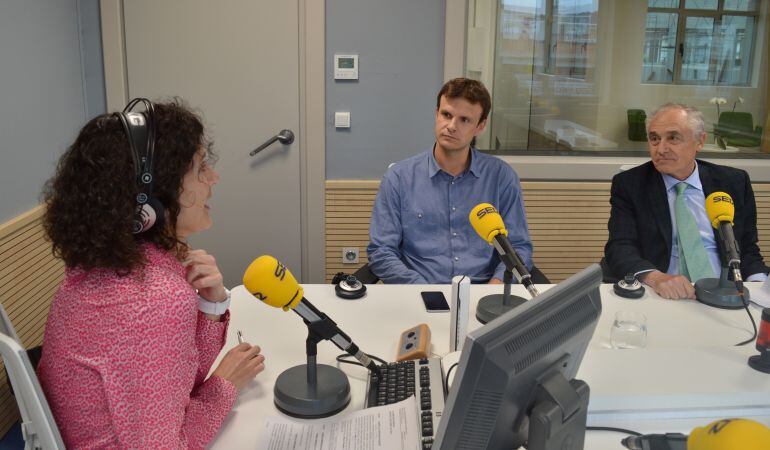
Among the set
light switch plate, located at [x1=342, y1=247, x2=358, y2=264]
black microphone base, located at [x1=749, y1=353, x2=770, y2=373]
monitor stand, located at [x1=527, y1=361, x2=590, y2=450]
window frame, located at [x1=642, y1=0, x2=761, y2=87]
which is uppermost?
window frame, located at [x1=642, y1=0, x2=761, y2=87]

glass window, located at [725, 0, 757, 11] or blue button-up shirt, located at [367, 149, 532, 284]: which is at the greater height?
glass window, located at [725, 0, 757, 11]

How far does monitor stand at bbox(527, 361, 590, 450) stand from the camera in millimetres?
894

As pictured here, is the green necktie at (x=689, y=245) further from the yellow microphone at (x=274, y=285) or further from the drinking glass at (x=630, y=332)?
the yellow microphone at (x=274, y=285)

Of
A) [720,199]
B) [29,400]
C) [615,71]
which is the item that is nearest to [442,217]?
[720,199]

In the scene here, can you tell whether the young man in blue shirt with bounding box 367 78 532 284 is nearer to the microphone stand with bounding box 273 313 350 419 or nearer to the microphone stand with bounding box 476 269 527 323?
the microphone stand with bounding box 476 269 527 323

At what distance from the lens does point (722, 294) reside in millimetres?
1981

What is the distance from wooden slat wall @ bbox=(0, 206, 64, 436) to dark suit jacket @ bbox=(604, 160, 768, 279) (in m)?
2.15

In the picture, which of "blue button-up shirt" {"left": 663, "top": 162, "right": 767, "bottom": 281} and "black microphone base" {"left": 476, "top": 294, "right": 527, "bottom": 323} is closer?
"black microphone base" {"left": 476, "top": 294, "right": 527, "bottom": 323}

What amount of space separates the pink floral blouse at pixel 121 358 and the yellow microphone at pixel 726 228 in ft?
4.92

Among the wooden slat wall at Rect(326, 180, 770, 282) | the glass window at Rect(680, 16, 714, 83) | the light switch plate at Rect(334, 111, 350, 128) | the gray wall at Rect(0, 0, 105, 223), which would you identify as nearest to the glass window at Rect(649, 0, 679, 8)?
the glass window at Rect(680, 16, 714, 83)

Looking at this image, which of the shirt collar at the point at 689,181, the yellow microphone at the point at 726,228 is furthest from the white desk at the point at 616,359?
the shirt collar at the point at 689,181

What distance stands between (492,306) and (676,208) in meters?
1.00

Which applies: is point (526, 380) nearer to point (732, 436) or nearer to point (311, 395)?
point (732, 436)

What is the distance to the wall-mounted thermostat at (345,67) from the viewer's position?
3.37 meters
